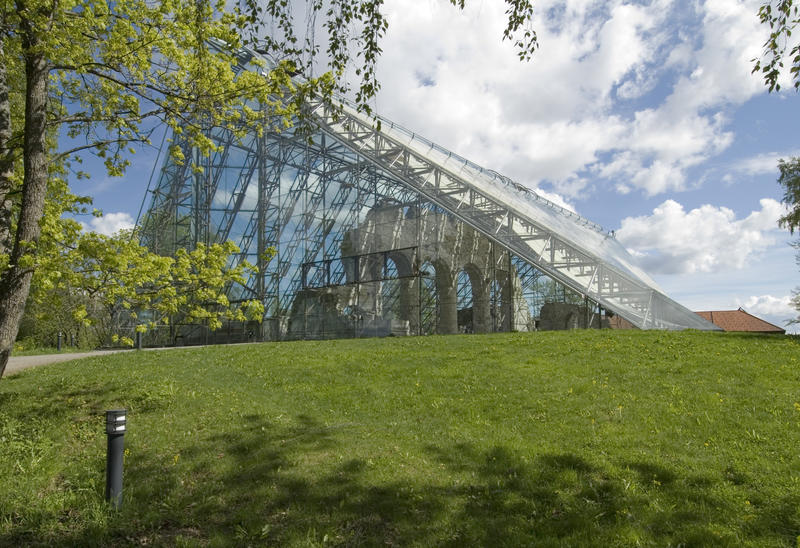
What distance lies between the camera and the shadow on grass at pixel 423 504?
192 inches

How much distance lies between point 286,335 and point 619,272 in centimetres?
1489

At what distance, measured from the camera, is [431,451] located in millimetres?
6953

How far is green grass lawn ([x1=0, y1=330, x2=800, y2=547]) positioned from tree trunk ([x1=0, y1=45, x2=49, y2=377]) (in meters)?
1.84

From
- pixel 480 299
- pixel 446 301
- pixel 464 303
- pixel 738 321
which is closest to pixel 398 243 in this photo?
pixel 446 301

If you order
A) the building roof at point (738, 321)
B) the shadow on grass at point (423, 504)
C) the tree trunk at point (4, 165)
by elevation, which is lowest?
the shadow on grass at point (423, 504)

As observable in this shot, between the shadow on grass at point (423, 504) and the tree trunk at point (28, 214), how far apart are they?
260cm

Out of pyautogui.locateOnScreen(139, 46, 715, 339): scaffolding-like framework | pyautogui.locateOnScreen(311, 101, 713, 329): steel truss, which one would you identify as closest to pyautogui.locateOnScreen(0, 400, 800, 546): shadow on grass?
pyautogui.locateOnScreen(311, 101, 713, 329): steel truss

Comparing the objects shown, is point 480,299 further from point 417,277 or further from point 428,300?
point 417,277

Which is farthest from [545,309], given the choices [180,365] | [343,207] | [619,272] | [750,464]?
[750,464]

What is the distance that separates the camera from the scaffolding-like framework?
19.3 m

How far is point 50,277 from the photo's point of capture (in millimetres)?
7383

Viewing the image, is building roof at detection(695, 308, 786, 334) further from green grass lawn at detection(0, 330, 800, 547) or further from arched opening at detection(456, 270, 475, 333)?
green grass lawn at detection(0, 330, 800, 547)

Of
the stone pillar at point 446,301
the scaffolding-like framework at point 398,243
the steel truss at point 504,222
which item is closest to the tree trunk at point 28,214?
the steel truss at point 504,222

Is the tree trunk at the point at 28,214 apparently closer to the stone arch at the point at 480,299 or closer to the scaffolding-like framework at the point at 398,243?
the scaffolding-like framework at the point at 398,243
